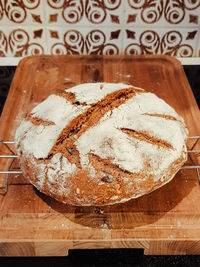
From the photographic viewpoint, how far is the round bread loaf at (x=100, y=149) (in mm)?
912

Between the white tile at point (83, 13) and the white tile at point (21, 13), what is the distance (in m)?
0.05

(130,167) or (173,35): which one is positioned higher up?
(173,35)

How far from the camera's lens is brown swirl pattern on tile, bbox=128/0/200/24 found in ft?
5.16

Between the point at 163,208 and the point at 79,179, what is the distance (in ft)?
1.15

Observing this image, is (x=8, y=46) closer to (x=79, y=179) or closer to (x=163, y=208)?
(x=79, y=179)

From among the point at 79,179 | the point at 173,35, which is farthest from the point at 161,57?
the point at 79,179

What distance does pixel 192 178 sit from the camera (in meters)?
1.12

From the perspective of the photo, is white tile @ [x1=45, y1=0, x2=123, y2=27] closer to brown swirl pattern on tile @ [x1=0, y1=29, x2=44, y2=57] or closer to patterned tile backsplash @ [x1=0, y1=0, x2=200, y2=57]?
patterned tile backsplash @ [x1=0, y1=0, x2=200, y2=57]

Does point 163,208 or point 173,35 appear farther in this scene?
point 173,35

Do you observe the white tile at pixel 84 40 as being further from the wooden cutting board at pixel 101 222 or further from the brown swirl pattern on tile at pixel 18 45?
the wooden cutting board at pixel 101 222

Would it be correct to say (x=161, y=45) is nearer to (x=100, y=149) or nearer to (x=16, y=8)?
(x=16, y=8)

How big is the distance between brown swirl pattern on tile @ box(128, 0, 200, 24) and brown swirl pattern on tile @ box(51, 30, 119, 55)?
10.3 inches

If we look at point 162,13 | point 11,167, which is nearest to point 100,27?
point 162,13

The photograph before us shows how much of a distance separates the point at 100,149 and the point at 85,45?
1.03 meters
